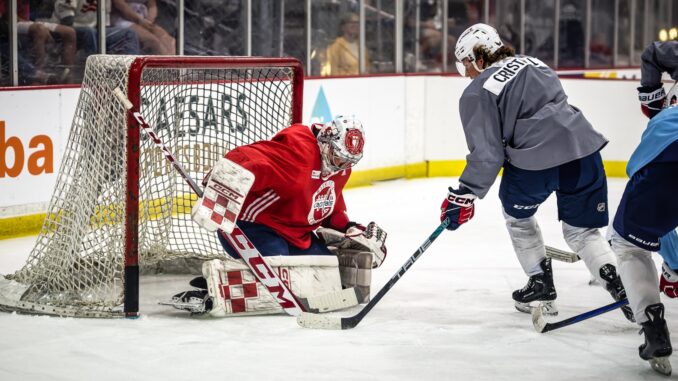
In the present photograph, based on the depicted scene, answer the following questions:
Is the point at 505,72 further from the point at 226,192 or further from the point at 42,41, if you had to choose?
the point at 42,41

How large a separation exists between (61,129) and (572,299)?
2.93 m

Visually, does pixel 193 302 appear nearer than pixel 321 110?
Yes

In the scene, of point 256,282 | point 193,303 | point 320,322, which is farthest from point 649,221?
point 193,303

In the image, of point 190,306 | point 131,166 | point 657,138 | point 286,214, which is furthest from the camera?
point 286,214

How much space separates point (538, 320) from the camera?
385 cm

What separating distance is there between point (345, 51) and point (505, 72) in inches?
198

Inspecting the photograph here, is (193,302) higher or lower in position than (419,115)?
lower

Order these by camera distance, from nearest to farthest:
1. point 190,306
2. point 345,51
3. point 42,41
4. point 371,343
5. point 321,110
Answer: point 371,343
point 190,306
point 42,41
point 321,110
point 345,51

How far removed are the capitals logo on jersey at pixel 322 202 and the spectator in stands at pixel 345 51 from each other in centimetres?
447

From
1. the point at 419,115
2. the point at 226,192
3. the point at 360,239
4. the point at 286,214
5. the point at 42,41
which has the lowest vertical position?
the point at 360,239

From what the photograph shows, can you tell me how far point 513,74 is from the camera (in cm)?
388

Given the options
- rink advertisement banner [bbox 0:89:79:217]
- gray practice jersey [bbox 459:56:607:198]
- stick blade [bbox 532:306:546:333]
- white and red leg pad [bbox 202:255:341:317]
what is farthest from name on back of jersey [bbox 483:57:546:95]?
rink advertisement banner [bbox 0:89:79:217]

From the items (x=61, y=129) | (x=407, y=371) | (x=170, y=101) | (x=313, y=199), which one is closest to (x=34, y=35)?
(x=61, y=129)

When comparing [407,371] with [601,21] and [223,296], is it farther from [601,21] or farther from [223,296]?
[601,21]
